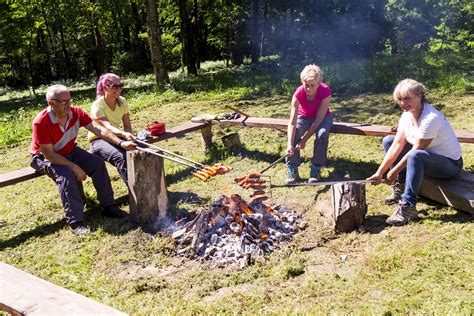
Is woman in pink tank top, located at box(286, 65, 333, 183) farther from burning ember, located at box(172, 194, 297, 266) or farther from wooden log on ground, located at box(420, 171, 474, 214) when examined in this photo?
wooden log on ground, located at box(420, 171, 474, 214)

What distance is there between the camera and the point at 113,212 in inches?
193

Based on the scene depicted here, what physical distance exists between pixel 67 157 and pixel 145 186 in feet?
3.61

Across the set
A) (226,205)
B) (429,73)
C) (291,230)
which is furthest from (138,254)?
(429,73)

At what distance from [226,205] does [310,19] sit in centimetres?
1296

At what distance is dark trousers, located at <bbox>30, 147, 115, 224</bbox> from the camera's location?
4.60 meters

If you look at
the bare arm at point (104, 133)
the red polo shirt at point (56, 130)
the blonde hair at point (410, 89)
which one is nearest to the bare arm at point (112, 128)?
the bare arm at point (104, 133)

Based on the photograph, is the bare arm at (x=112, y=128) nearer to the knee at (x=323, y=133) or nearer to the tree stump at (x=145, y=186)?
the tree stump at (x=145, y=186)

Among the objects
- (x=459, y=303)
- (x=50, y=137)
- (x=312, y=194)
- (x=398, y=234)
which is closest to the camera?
(x=459, y=303)

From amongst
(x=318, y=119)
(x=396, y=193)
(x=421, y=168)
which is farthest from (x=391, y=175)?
(x=318, y=119)

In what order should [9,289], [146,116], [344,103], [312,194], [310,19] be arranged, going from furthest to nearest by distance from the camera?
[310,19]
[146,116]
[344,103]
[312,194]
[9,289]

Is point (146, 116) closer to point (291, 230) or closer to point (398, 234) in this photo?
point (291, 230)

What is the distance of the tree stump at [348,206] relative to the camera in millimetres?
4043

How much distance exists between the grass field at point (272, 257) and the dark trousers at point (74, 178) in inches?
9.4

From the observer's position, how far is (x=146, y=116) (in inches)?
387
